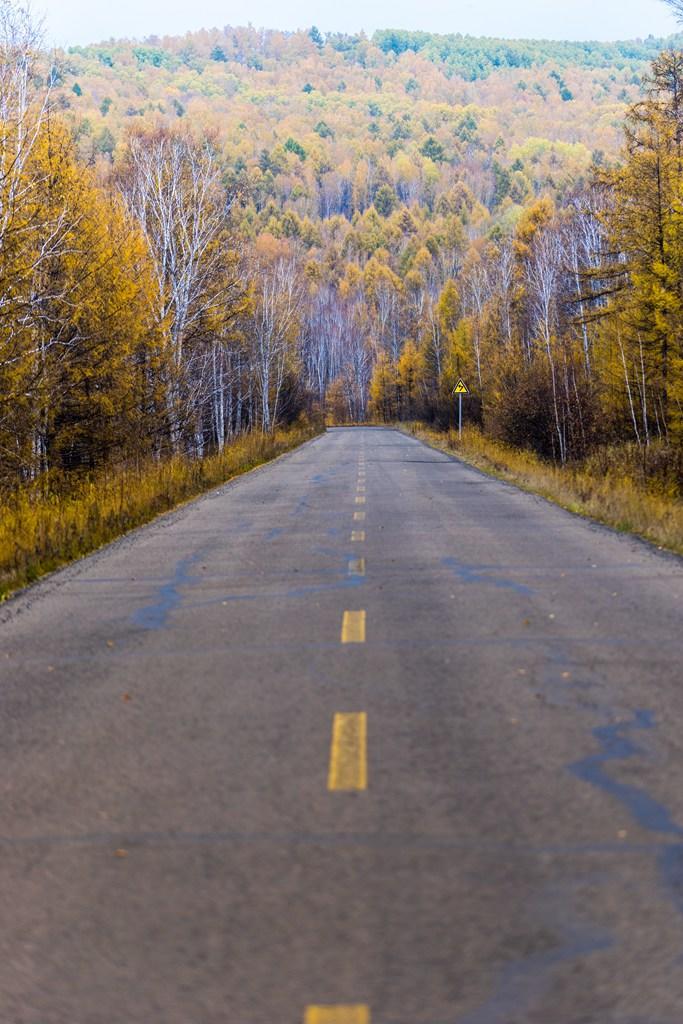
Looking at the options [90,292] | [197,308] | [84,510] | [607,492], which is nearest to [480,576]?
[84,510]

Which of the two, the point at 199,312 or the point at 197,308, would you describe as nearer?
the point at 199,312

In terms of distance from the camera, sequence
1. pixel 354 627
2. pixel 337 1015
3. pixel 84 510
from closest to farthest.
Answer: pixel 337 1015 < pixel 354 627 < pixel 84 510

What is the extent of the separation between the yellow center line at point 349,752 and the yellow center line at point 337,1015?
177 centimetres

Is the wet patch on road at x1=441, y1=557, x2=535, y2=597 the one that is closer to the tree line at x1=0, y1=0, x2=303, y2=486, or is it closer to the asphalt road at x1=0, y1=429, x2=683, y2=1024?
the asphalt road at x1=0, y1=429, x2=683, y2=1024

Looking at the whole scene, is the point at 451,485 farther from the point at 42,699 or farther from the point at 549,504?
the point at 42,699

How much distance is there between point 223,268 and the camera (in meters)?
36.9

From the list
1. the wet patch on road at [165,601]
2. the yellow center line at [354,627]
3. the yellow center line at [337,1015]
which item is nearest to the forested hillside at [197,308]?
the wet patch on road at [165,601]

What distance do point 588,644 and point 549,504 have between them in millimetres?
12614

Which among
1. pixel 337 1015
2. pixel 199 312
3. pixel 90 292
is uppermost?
pixel 199 312

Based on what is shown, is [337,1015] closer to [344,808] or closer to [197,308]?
[344,808]

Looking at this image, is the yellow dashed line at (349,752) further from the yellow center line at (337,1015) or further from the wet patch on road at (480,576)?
the wet patch on road at (480,576)

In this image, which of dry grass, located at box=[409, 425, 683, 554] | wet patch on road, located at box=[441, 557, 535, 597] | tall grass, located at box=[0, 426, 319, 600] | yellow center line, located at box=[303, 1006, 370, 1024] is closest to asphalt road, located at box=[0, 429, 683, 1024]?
yellow center line, located at box=[303, 1006, 370, 1024]

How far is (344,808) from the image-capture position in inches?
177

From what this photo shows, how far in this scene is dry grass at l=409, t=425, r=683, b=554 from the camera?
50.4 feet
